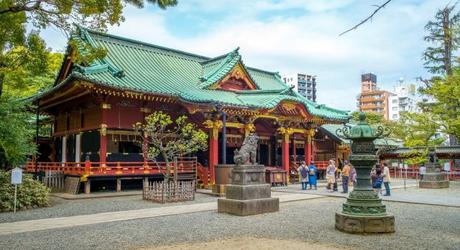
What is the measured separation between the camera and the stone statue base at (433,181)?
77.7 feet

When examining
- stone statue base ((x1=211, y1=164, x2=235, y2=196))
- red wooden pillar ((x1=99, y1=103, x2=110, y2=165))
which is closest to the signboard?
red wooden pillar ((x1=99, y1=103, x2=110, y2=165))

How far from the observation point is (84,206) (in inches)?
554

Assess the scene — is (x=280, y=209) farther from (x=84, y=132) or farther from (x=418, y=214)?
(x=84, y=132)

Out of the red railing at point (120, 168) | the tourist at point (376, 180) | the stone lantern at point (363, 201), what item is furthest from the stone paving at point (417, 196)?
the stone lantern at point (363, 201)

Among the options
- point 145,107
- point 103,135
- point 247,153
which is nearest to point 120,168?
point 103,135

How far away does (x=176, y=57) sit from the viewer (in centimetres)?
2644

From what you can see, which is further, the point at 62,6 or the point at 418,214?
the point at 418,214

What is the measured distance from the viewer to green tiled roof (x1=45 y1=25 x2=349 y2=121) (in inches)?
741

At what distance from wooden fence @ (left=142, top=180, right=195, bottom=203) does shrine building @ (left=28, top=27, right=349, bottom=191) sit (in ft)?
10.5

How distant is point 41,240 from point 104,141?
1050 cm

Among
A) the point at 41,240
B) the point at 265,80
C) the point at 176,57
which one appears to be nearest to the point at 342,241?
the point at 41,240

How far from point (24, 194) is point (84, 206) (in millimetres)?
2096

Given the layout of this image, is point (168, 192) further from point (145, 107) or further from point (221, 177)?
point (145, 107)

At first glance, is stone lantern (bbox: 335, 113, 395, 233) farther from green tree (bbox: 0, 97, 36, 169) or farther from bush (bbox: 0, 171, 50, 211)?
green tree (bbox: 0, 97, 36, 169)
